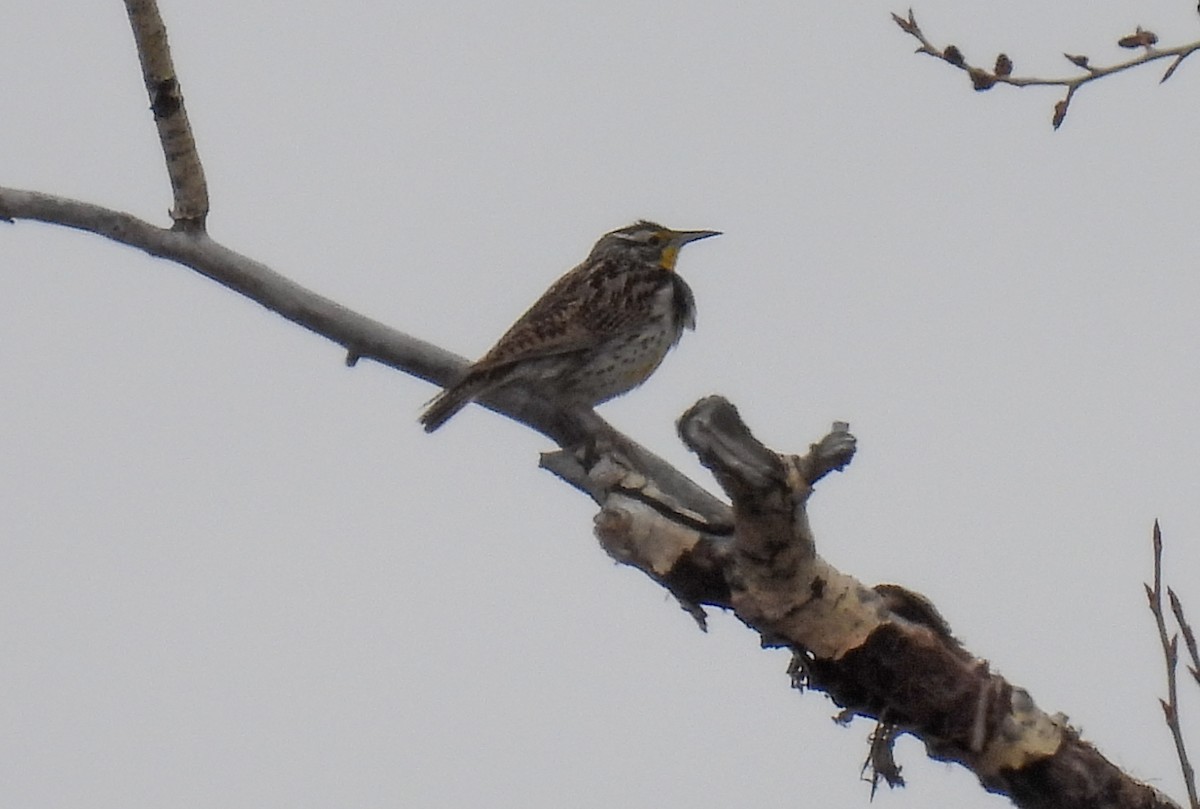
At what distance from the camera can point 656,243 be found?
10.6m

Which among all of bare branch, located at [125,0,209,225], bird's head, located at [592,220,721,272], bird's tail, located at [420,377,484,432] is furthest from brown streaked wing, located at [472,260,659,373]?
bare branch, located at [125,0,209,225]

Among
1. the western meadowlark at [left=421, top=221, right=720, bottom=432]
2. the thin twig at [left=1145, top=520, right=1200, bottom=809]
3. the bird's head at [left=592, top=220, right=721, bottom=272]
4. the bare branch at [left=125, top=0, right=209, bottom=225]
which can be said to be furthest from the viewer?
the bird's head at [left=592, top=220, right=721, bottom=272]

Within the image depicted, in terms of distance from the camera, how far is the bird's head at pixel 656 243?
34.7 feet

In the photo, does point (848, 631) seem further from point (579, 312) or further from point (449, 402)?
point (579, 312)

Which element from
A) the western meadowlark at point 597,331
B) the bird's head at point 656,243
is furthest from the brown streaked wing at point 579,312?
the bird's head at point 656,243

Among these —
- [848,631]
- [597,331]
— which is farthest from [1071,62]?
[597,331]

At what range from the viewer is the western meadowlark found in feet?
29.3

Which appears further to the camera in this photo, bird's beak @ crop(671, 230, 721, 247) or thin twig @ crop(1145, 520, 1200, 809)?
bird's beak @ crop(671, 230, 721, 247)

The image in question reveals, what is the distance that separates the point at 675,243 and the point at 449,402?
3031 millimetres

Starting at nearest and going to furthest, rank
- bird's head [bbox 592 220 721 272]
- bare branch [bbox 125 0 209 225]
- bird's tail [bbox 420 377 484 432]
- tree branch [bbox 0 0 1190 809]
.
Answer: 1. tree branch [bbox 0 0 1190 809]
2. bare branch [bbox 125 0 209 225]
3. bird's tail [bbox 420 377 484 432]
4. bird's head [bbox 592 220 721 272]

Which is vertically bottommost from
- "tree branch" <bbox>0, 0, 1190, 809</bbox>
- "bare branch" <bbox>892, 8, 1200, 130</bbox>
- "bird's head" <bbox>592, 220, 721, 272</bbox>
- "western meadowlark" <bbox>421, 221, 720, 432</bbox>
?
"tree branch" <bbox>0, 0, 1190, 809</bbox>

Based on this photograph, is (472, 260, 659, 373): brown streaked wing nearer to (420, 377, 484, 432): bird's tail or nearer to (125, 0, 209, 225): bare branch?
(420, 377, 484, 432): bird's tail

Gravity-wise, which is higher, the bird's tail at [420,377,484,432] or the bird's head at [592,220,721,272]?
the bird's head at [592,220,721,272]

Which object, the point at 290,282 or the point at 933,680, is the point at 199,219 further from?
the point at 933,680
